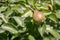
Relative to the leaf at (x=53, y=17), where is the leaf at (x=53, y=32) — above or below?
below

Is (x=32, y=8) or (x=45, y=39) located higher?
(x=32, y=8)

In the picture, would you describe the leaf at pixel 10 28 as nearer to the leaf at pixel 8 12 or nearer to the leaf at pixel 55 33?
the leaf at pixel 8 12

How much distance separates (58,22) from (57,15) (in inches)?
2.6

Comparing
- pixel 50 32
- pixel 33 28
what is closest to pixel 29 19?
pixel 33 28

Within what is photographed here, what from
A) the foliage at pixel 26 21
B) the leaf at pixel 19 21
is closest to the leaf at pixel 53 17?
the foliage at pixel 26 21

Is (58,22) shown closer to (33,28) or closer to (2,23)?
(33,28)

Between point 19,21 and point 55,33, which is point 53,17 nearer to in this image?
point 55,33

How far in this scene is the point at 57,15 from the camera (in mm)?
1541

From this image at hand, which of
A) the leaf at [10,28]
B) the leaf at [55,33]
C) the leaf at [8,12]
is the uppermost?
the leaf at [8,12]

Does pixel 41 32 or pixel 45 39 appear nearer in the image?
pixel 41 32

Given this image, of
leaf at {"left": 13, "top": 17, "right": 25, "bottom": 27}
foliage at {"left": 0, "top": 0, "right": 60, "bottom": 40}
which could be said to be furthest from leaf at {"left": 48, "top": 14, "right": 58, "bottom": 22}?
leaf at {"left": 13, "top": 17, "right": 25, "bottom": 27}

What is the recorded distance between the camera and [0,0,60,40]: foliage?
146cm

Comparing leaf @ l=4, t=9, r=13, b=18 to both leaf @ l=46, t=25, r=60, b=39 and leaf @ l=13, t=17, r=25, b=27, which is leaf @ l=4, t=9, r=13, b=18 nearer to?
leaf @ l=13, t=17, r=25, b=27

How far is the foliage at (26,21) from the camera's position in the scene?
1.46 meters
